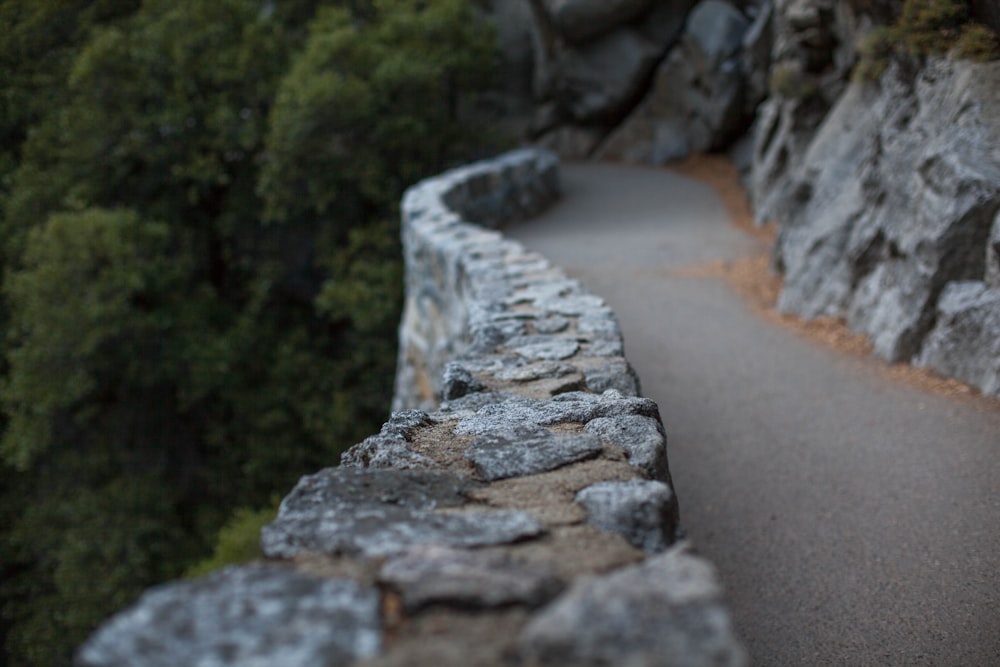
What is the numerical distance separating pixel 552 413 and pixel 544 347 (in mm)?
1144

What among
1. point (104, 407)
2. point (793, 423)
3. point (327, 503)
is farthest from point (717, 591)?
point (104, 407)

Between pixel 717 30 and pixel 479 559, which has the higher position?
pixel 717 30

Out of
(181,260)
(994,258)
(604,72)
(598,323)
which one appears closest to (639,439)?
(598,323)

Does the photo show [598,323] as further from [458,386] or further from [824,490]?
[824,490]

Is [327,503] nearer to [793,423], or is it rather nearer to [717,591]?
[717,591]

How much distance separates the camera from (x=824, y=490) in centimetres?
398

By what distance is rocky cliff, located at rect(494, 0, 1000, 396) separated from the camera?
4.91 m

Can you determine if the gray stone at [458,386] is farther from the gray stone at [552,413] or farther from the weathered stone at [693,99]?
the weathered stone at [693,99]

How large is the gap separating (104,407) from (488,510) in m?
11.3

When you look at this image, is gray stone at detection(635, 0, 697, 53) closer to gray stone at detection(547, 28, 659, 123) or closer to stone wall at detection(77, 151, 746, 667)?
gray stone at detection(547, 28, 659, 123)

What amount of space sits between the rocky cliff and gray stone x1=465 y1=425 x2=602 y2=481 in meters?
3.07

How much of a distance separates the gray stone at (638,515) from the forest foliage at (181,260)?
317 inches

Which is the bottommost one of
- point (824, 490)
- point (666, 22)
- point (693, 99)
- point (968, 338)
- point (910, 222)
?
point (824, 490)

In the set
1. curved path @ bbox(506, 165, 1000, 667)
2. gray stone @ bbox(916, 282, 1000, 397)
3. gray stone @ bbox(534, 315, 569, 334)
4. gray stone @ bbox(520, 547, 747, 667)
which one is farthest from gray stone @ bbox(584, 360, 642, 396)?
gray stone @ bbox(916, 282, 1000, 397)
